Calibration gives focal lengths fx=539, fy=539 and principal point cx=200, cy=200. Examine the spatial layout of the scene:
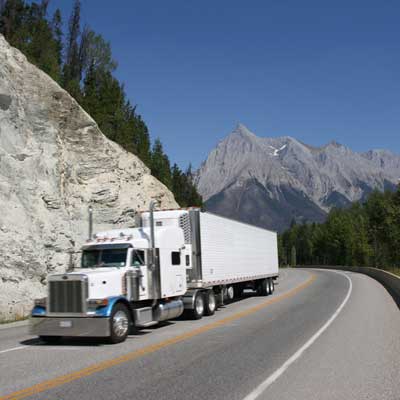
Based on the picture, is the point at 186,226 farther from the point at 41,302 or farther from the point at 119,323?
the point at 41,302

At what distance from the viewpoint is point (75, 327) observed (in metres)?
12.7

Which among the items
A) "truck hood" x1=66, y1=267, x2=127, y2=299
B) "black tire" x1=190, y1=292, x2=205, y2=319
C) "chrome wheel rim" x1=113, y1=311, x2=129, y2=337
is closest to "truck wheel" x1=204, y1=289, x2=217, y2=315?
"black tire" x1=190, y1=292, x2=205, y2=319

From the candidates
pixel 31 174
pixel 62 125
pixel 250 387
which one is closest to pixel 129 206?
pixel 62 125

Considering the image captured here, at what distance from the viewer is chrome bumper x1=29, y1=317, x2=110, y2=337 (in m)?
12.6

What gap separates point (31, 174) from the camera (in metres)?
28.8

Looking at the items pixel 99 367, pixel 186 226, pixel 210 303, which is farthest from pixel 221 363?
pixel 210 303

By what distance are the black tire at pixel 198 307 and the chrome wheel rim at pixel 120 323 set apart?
5087 millimetres

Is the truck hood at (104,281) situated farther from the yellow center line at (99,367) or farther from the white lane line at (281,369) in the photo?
the white lane line at (281,369)

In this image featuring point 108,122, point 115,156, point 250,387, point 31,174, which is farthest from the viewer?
point 108,122

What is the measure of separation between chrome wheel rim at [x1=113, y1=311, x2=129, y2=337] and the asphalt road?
32 centimetres

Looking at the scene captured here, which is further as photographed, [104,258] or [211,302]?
[211,302]

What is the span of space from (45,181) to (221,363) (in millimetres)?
21842

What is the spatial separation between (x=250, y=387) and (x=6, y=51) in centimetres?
3047

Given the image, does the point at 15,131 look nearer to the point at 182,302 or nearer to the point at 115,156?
the point at 115,156
